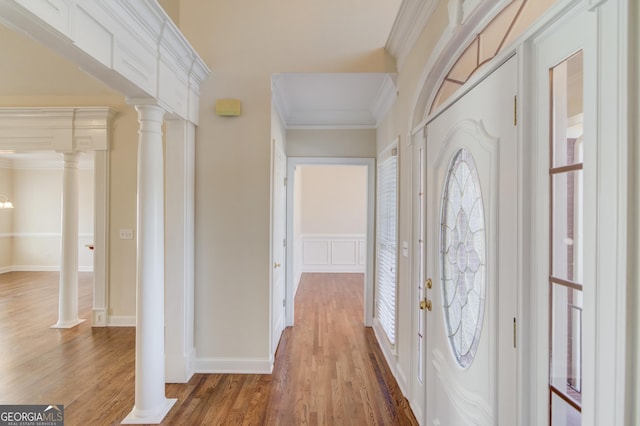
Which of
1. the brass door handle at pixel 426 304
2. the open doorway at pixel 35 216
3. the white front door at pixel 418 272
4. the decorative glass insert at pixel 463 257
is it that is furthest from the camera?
the open doorway at pixel 35 216

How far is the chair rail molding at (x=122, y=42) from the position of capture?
4.20ft

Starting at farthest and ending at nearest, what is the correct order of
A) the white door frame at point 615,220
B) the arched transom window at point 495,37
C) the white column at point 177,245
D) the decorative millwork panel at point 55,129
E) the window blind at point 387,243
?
1. the decorative millwork panel at point 55,129
2. the window blind at point 387,243
3. the white column at point 177,245
4. the arched transom window at point 495,37
5. the white door frame at point 615,220

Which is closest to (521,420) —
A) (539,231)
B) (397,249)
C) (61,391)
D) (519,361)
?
(519,361)

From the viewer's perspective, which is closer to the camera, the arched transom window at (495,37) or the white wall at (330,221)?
the arched transom window at (495,37)

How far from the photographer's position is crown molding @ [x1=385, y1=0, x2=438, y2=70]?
2014 mm

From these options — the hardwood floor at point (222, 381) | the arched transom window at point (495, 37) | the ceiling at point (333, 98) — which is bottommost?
the hardwood floor at point (222, 381)

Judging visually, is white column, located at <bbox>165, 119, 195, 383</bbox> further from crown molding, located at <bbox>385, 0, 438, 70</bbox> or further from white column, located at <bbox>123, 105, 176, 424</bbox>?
crown molding, located at <bbox>385, 0, 438, 70</bbox>

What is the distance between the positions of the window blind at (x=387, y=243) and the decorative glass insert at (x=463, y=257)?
3.60 ft

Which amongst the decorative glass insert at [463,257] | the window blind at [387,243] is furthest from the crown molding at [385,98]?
the decorative glass insert at [463,257]

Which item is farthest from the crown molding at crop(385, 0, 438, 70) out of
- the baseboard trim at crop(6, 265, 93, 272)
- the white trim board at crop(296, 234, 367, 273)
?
the baseboard trim at crop(6, 265, 93, 272)

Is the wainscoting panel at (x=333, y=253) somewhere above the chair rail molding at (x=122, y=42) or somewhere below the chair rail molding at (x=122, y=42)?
below

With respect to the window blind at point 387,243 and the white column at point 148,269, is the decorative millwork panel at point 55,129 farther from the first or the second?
the window blind at point 387,243

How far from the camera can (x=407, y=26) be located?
2283mm

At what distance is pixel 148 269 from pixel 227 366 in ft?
3.97
